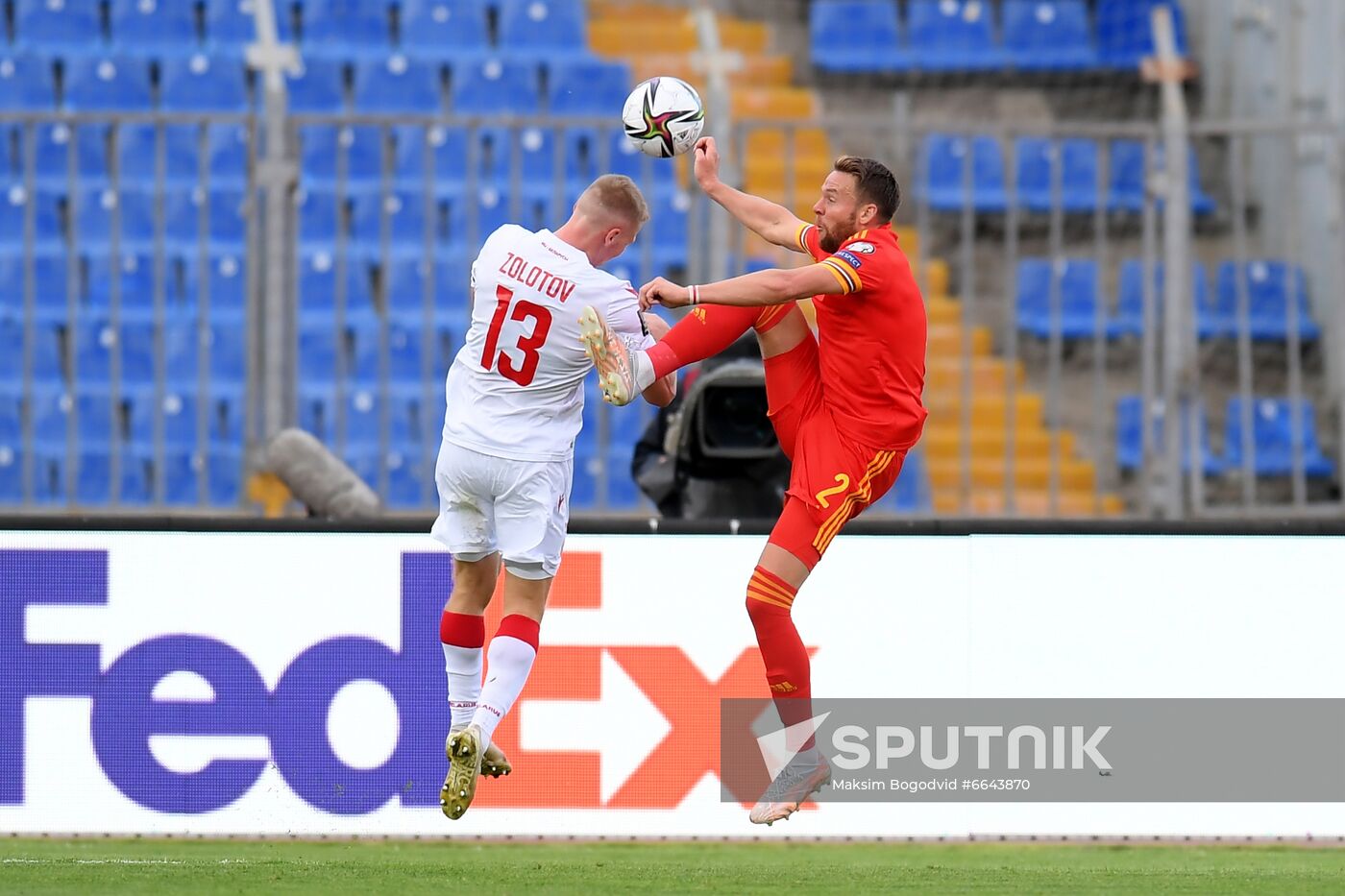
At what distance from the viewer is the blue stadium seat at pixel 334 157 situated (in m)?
12.8

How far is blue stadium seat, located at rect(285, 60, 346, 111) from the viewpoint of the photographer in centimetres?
1374

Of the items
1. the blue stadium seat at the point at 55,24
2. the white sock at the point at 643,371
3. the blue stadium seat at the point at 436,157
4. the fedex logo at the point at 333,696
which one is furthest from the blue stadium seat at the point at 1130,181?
the blue stadium seat at the point at 55,24

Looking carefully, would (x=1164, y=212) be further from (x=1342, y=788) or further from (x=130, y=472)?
(x=130, y=472)

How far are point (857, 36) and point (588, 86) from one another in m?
2.46

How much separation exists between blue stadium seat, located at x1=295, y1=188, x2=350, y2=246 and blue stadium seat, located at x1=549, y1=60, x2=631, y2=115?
6.26ft

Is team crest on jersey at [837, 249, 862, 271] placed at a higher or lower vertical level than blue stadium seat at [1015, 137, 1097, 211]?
lower

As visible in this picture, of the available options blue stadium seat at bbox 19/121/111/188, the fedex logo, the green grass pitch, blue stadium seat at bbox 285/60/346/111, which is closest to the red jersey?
the green grass pitch

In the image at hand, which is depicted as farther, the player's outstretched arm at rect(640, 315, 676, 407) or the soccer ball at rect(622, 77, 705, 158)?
the player's outstretched arm at rect(640, 315, 676, 407)

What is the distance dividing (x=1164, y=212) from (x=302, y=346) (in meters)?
5.50

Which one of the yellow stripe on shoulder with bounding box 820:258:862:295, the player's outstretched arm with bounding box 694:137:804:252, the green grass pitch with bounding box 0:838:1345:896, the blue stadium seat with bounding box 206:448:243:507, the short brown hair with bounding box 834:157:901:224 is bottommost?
the green grass pitch with bounding box 0:838:1345:896

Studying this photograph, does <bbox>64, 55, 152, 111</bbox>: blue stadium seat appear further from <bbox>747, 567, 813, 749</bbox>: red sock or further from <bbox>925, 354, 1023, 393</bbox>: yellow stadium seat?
<bbox>747, 567, 813, 749</bbox>: red sock

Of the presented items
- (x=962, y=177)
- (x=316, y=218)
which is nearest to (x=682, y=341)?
(x=316, y=218)

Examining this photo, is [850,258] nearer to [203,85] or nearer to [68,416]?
[68,416]

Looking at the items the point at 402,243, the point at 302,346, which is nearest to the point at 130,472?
the point at 302,346
